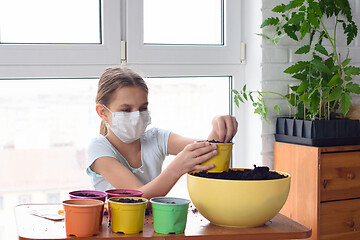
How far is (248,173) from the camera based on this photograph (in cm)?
139

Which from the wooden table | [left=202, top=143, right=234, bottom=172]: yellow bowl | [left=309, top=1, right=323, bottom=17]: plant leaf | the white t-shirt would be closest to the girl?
the white t-shirt

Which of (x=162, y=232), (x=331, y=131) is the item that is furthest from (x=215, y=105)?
(x=162, y=232)

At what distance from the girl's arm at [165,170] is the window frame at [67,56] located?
671mm

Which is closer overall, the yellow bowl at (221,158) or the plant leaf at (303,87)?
the yellow bowl at (221,158)

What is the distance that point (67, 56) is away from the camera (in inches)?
94.5

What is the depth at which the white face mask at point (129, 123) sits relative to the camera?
1969mm

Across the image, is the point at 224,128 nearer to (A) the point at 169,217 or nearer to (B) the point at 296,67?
(A) the point at 169,217

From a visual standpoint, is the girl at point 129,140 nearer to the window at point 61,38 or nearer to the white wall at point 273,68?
the window at point 61,38

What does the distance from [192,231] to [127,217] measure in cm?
17

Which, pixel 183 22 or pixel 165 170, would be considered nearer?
pixel 165 170

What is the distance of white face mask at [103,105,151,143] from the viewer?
1.97 metres

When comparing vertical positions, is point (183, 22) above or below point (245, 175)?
above

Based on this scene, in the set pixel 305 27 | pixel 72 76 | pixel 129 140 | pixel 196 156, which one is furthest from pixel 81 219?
pixel 305 27

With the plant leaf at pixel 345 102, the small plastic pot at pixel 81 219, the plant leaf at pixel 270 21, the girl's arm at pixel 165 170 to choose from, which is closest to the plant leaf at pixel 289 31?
the plant leaf at pixel 270 21
